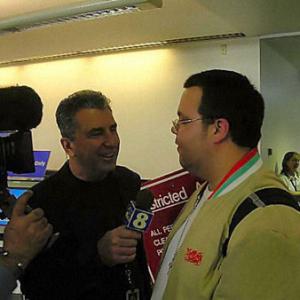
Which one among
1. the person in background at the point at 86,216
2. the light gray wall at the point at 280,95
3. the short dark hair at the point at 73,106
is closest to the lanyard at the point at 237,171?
the person in background at the point at 86,216

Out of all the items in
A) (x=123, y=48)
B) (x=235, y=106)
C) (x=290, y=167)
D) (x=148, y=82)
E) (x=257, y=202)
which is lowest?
(x=290, y=167)

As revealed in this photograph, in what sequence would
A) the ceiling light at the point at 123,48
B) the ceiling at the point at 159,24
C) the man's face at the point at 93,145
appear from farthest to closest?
the ceiling light at the point at 123,48 < the ceiling at the point at 159,24 < the man's face at the point at 93,145

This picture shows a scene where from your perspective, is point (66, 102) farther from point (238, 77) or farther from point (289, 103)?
point (289, 103)

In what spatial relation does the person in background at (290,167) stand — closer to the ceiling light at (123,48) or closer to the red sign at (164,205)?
the ceiling light at (123,48)

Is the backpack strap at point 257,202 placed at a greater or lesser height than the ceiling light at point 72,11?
lesser

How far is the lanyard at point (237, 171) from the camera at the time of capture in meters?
1.44

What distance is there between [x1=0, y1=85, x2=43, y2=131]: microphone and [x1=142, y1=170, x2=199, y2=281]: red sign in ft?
2.28

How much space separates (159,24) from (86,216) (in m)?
2.80

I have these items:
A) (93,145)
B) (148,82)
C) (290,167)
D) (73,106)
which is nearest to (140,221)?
(93,145)

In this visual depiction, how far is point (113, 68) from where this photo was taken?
5.90 meters

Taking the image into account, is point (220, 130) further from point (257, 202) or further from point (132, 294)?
point (132, 294)

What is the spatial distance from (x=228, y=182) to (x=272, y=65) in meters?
4.57

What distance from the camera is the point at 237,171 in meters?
1.45

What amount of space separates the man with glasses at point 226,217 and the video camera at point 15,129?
0.45m
